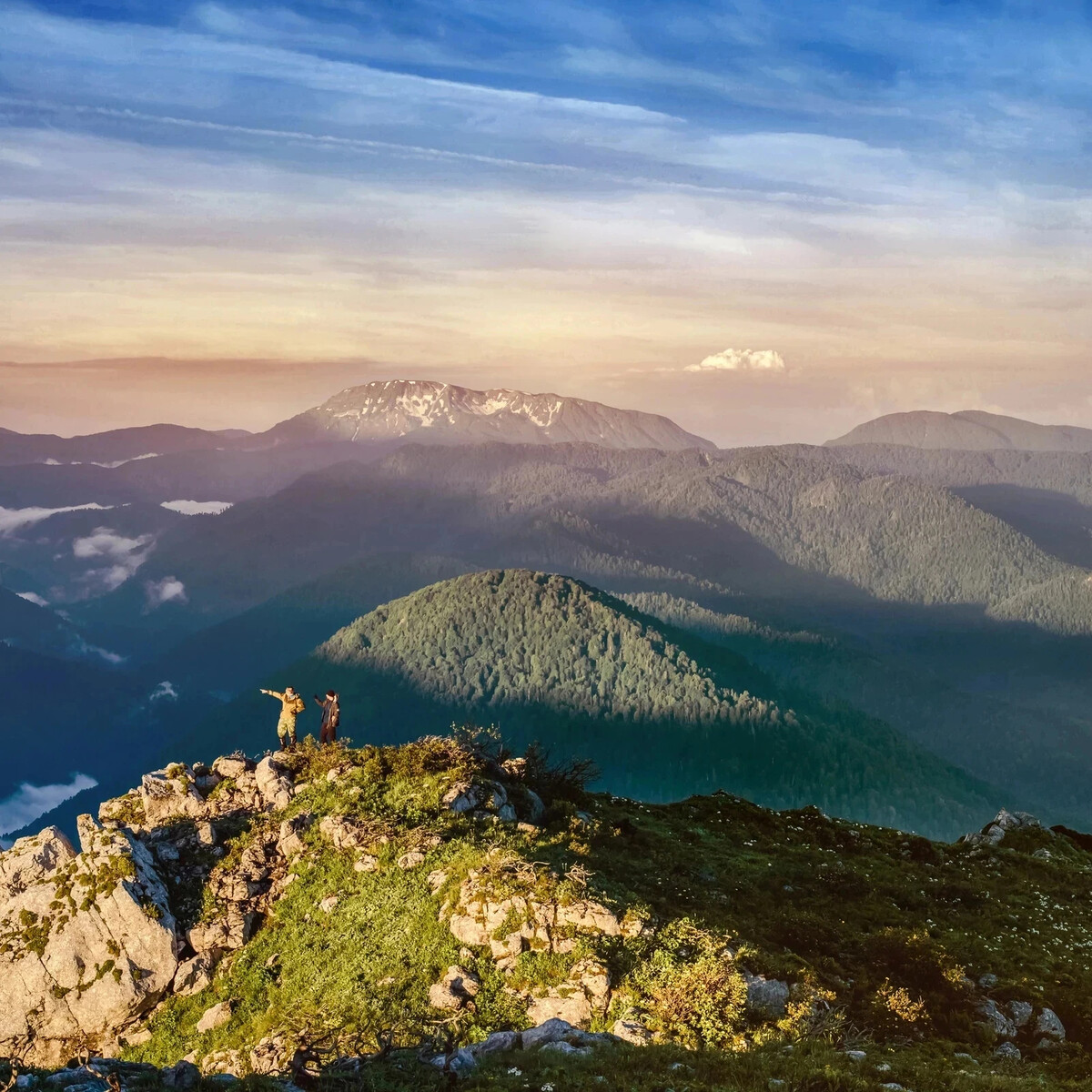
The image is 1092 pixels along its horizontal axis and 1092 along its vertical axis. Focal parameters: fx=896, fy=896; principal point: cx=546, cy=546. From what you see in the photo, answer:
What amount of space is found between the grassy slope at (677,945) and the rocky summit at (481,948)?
0.36 feet

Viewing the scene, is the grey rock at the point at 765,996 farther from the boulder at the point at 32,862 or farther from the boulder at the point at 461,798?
the boulder at the point at 32,862

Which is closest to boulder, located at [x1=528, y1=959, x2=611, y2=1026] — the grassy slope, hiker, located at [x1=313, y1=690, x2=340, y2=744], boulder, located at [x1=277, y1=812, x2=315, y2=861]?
the grassy slope

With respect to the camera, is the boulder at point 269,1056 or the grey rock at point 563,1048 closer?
the grey rock at point 563,1048

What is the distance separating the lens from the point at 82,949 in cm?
3130

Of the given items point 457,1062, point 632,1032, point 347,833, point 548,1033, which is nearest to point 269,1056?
point 457,1062

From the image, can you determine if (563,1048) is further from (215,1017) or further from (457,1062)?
(215,1017)

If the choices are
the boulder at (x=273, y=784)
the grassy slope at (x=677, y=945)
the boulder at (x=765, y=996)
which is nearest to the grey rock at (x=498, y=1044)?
the grassy slope at (x=677, y=945)

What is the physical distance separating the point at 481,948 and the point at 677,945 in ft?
19.8

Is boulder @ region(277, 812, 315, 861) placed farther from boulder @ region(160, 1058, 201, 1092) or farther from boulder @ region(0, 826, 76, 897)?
boulder @ region(160, 1058, 201, 1092)

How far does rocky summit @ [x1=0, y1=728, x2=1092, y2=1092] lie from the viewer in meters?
22.5

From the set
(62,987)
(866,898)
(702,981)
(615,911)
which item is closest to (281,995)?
(62,987)

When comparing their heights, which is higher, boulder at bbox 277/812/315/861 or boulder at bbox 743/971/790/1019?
boulder at bbox 743/971/790/1019

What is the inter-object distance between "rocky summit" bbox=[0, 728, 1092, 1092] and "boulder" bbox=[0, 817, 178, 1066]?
0.08 m

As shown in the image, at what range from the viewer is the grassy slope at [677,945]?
73.8 feet
